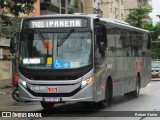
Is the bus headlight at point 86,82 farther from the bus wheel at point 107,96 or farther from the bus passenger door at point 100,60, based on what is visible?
the bus wheel at point 107,96

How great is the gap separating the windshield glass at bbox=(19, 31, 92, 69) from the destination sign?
0.27m

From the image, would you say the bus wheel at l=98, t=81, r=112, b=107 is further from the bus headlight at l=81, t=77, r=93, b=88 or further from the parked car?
A: the parked car

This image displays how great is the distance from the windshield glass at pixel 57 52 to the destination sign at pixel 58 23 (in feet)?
0.88

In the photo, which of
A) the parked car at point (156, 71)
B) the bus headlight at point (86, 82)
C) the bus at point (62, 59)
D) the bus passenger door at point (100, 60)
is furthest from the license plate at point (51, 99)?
the parked car at point (156, 71)

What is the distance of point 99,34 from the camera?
14883 millimetres

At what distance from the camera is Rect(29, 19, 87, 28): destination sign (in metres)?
14.5

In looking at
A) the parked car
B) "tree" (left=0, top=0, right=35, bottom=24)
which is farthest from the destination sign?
the parked car

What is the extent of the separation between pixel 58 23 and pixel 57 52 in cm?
97

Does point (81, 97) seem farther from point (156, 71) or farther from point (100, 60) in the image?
point (156, 71)

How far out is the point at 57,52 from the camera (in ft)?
46.7

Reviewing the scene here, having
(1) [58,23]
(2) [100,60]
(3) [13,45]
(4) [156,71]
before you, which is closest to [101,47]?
(2) [100,60]

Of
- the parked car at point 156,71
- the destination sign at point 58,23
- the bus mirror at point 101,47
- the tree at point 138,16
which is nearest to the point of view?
the destination sign at point 58,23

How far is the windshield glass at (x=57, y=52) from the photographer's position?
14.1m

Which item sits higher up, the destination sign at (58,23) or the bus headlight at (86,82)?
the destination sign at (58,23)
